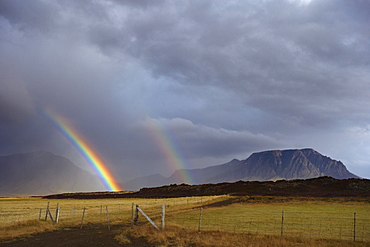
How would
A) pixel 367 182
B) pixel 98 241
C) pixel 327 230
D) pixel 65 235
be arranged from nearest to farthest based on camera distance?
pixel 98 241 < pixel 65 235 < pixel 327 230 < pixel 367 182

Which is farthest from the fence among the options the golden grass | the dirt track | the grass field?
the golden grass

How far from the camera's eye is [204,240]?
55.8 feet

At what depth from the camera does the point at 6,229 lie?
85.7ft

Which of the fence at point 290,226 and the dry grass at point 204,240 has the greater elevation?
the dry grass at point 204,240

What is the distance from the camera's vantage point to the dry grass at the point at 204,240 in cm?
1644

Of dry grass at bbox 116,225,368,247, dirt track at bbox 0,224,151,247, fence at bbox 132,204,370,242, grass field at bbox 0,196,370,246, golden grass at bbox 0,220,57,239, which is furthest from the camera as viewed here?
golden grass at bbox 0,220,57,239

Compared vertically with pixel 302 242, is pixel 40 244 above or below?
below

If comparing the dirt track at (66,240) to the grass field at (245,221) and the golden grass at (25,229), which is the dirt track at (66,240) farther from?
the grass field at (245,221)

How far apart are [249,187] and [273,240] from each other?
391 feet

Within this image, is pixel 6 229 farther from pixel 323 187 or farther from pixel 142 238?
pixel 323 187

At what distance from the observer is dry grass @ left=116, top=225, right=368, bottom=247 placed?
1644 cm

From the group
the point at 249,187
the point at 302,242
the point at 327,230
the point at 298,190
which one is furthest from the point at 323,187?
the point at 302,242

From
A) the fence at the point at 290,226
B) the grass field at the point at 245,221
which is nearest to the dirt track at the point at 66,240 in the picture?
the grass field at the point at 245,221

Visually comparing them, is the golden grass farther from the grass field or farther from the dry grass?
the dry grass
